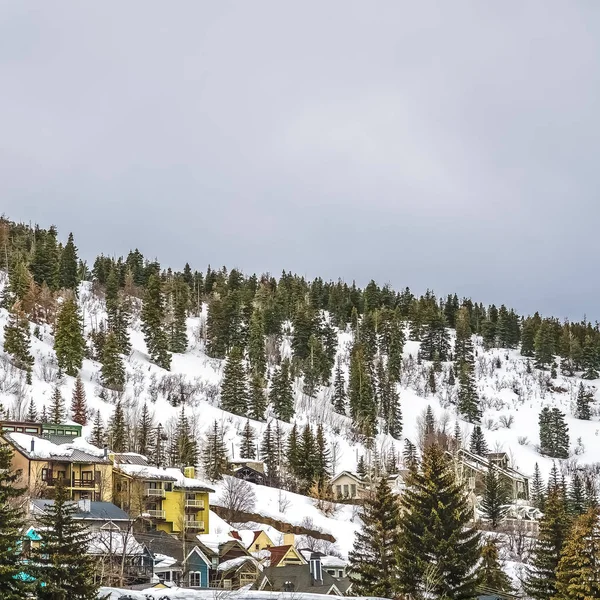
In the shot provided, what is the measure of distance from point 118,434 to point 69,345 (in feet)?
68.9

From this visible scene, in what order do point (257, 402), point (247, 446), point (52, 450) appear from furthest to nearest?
point (257, 402) < point (247, 446) < point (52, 450)

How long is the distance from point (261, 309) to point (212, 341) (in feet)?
50.5

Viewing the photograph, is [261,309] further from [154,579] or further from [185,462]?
[154,579]

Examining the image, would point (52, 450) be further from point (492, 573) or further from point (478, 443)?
point (478, 443)

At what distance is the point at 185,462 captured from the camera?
83.8 m

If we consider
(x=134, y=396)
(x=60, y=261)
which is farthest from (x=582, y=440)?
(x=60, y=261)

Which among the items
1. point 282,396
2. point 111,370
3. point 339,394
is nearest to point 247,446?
point 282,396

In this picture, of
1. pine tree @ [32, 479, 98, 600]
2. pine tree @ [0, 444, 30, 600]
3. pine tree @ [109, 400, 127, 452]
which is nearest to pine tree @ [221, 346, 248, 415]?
pine tree @ [109, 400, 127, 452]

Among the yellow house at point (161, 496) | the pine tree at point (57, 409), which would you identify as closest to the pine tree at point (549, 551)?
the yellow house at point (161, 496)

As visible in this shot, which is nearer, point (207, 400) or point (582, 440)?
point (207, 400)

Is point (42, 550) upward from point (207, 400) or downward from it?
downward

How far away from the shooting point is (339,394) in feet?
399

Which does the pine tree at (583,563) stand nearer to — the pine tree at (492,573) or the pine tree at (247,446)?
the pine tree at (492,573)

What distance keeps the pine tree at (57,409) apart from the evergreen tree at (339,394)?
43427 millimetres
